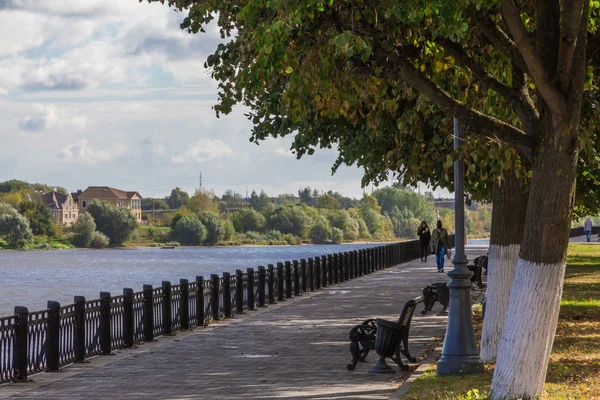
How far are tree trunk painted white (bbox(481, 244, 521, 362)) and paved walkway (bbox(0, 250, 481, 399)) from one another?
142cm

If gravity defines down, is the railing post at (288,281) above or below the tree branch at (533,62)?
below

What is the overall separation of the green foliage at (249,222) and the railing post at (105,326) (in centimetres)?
15425

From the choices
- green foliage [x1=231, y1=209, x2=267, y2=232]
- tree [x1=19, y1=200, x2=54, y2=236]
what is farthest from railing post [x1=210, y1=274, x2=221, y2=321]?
green foliage [x1=231, y1=209, x2=267, y2=232]

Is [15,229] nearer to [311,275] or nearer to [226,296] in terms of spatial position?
[311,275]

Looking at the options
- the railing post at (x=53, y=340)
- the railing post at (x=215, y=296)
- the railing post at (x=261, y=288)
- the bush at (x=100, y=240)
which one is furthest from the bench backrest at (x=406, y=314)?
the bush at (x=100, y=240)

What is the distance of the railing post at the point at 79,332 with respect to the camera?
1542cm

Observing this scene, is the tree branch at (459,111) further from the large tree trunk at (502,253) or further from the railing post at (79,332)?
the railing post at (79,332)

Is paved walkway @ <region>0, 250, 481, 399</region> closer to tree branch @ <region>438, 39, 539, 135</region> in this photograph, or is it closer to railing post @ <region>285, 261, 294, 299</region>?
tree branch @ <region>438, 39, 539, 135</region>

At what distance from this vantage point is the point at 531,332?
10.4 metres

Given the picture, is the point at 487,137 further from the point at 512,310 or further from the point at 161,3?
the point at 161,3

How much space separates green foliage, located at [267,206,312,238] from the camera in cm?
16862

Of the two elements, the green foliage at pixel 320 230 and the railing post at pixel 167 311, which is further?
the green foliage at pixel 320 230

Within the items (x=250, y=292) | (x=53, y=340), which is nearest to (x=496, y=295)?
(x=53, y=340)

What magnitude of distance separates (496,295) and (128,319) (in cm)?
613
